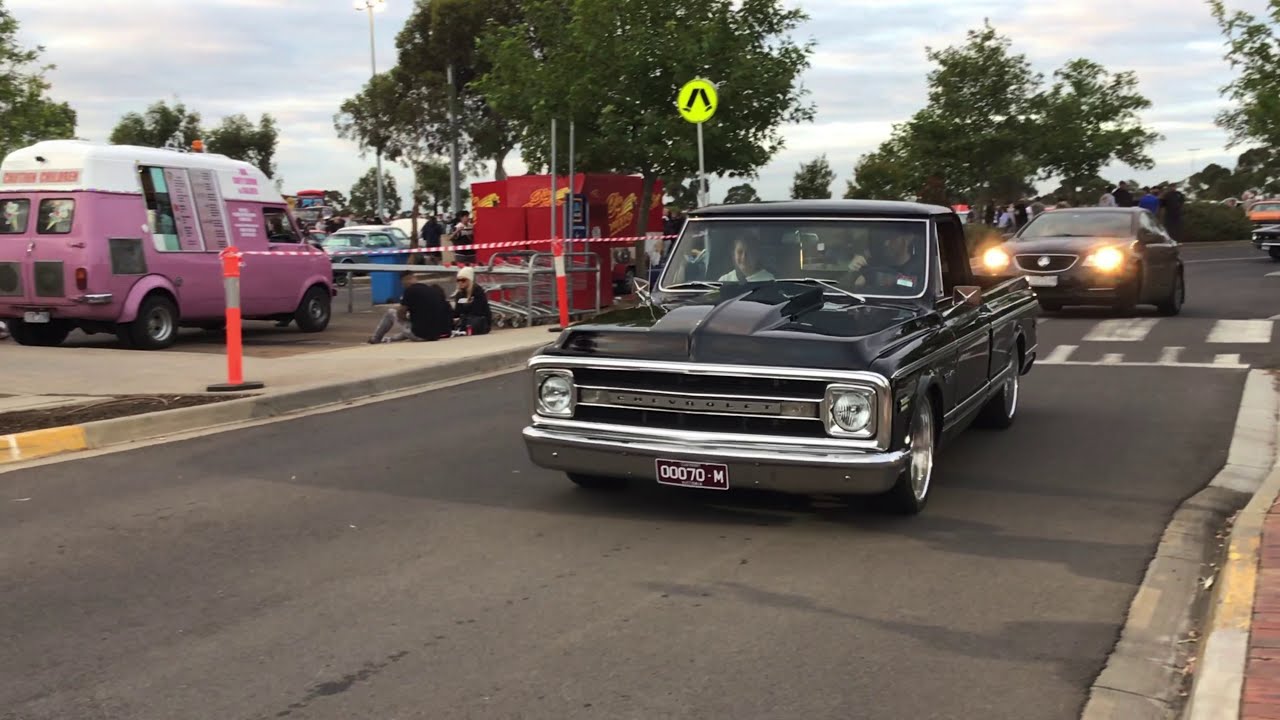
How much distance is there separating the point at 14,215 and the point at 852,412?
1350cm

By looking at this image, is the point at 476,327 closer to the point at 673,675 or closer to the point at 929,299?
the point at 929,299

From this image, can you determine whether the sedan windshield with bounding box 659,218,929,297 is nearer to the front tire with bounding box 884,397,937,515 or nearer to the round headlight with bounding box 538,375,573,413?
the front tire with bounding box 884,397,937,515

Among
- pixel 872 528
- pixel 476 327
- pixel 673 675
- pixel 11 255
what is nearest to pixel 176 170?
pixel 11 255

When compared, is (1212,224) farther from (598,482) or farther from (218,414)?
(598,482)

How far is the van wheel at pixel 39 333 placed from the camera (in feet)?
55.3

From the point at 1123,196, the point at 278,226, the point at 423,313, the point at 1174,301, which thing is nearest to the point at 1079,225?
the point at 1174,301

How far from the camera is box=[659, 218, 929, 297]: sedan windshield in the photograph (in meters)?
7.80

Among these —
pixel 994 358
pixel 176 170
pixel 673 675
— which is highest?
pixel 176 170

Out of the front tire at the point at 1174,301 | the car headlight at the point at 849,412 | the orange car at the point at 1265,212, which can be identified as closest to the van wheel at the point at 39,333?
the car headlight at the point at 849,412

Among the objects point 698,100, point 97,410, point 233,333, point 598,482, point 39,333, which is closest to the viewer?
point 598,482

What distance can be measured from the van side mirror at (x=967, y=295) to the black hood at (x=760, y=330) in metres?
0.47

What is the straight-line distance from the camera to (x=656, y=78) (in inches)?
920

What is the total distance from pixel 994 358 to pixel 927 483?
85.7 inches

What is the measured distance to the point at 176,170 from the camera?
17.4 meters
